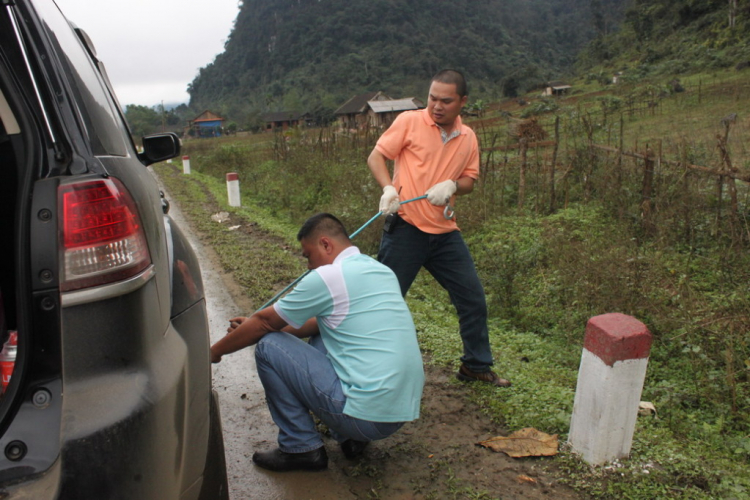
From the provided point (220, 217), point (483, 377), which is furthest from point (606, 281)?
point (220, 217)

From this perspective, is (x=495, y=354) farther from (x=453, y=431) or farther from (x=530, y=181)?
(x=530, y=181)

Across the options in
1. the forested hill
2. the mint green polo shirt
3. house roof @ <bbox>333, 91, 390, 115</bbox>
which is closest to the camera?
the mint green polo shirt

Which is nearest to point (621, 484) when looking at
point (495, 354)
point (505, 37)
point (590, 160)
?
point (495, 354)

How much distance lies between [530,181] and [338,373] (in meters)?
6.13

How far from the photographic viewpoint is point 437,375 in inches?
155

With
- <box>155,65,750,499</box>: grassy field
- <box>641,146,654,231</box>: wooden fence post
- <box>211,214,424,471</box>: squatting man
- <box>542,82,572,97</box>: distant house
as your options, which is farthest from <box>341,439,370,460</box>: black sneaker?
<box>542,82,572,97</box>: distant house

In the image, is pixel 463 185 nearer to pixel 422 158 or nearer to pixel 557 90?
pixel 422 158

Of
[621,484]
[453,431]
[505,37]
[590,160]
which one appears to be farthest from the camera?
[505,37]

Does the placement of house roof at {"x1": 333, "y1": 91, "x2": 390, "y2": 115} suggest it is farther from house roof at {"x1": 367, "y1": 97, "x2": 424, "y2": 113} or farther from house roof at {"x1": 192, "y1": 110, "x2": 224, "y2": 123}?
house roof at {"x1": 192, "y1": 110, "x2": 224, "y2": 123}

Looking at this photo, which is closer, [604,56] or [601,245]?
[601,245]

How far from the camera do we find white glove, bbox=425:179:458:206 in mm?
3455

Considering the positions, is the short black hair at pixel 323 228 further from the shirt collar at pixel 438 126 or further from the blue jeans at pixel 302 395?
the shirt collar at pixel 438 126

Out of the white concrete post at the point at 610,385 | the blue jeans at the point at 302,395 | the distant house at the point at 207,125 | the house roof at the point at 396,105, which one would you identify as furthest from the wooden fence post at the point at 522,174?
the distant house at the point at 207,125

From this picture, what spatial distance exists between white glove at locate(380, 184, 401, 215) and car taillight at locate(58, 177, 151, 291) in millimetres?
1991
